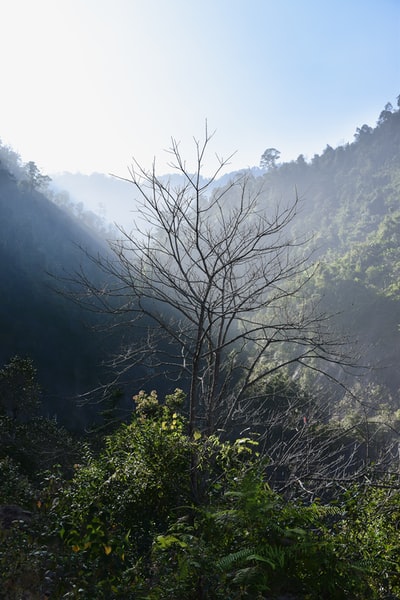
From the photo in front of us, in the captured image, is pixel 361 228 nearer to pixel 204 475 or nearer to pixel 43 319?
pixel 43 319

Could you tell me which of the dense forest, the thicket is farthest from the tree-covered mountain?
the thicket

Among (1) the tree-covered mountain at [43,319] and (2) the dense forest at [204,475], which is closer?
(2) the dense forest at [204,475]

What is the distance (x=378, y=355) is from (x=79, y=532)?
63.3 meters

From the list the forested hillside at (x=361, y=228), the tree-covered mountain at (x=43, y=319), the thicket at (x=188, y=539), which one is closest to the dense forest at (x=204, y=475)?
the thicket at (x=188, y=539)

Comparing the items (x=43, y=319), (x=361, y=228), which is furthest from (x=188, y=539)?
(x=361, y=228)

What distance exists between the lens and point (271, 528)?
2.39 metres

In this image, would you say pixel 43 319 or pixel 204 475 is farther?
pixel 43 319

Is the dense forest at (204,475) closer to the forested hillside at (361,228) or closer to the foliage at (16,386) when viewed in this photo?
the foliage at (16,386)

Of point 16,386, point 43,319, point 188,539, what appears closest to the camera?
point 188,539

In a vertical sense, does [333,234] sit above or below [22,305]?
above

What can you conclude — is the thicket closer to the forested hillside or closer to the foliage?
the foliage

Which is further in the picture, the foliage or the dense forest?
the foliage

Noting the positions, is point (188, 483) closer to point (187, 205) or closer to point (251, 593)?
point (251, 593)

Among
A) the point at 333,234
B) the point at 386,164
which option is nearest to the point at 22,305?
the point at 333,234
